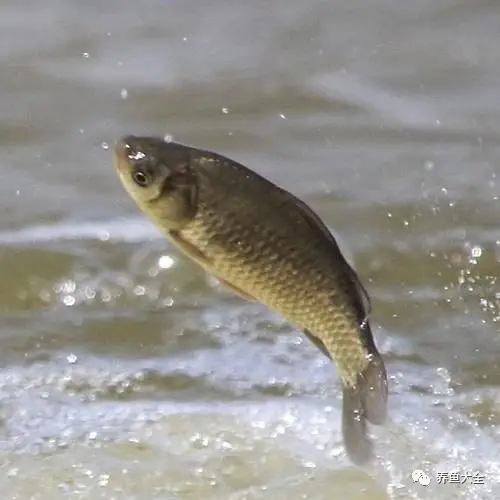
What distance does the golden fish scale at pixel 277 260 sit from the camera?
5.04 feet

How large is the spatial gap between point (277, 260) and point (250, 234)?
5 centimetres

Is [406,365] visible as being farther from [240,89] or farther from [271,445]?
[240,89]

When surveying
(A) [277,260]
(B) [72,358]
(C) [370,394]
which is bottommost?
(B) [72,358]

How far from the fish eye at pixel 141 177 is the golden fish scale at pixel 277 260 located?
0.22ft

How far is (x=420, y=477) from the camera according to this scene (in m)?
2.21

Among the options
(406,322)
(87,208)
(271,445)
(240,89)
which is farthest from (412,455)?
(240,89)

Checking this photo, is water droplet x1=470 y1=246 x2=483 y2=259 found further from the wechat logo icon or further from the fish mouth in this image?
the fish mouth

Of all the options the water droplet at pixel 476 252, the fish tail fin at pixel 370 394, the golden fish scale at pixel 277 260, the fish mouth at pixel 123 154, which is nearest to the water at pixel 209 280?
the water droplet at pixel 476 252

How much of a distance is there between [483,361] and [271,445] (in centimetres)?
62

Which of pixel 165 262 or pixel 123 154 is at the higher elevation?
pixel 123 154

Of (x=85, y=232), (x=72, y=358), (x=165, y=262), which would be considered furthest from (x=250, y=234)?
(x=85, y=232)

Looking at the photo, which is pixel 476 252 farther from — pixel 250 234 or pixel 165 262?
pixel 250 234

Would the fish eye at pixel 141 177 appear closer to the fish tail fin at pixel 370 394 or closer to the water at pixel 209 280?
the fish tail fin at pixel 370 394

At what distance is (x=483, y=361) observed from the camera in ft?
8.92
